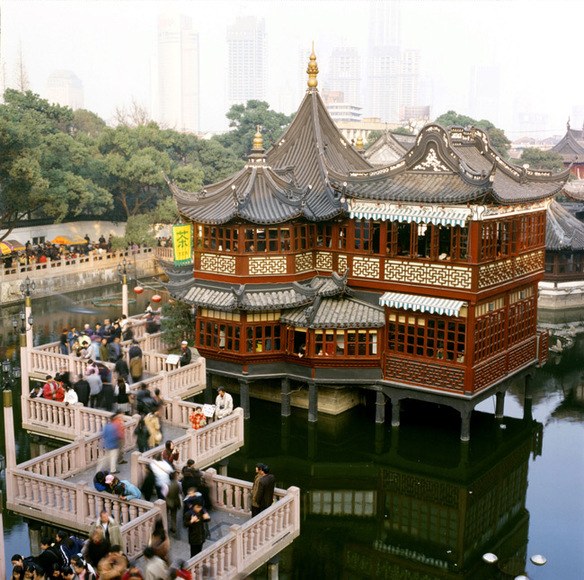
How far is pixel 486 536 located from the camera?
2055 centimetres

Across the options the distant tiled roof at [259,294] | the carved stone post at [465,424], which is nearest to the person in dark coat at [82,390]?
the distant tiled roof at [259,294]

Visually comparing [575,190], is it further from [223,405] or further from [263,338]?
[223,405]

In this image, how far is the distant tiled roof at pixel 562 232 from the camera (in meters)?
48.8

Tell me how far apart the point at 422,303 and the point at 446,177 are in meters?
4.21

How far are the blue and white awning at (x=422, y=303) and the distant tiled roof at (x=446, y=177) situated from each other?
319 centimetres

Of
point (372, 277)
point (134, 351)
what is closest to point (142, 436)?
point (134, 351)

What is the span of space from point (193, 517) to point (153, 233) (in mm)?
46813

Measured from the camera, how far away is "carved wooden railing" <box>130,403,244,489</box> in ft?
57.2

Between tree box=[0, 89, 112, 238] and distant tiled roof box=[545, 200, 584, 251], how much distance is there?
31.1 meters

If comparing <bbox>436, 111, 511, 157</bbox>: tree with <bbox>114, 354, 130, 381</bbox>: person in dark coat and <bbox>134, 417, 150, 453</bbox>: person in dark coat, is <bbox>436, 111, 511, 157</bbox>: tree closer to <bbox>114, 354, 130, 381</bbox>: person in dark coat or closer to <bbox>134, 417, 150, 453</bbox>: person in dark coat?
<bbox>114, 354, 130, 381</bbox>: person in dark coat

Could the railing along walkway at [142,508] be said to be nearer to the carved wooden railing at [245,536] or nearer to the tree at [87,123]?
the carved wooden railing at [245,536]

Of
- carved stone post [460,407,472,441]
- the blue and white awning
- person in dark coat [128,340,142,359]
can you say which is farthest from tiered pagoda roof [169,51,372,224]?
carved stone post [460,407,472,441]

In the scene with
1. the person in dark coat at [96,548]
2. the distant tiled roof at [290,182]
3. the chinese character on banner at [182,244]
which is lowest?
the person in dark coat at [96,548]

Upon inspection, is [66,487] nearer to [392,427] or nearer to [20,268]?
[392,427]
